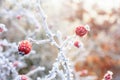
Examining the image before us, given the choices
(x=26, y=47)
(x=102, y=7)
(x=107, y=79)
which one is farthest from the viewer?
(x=102, y=7)

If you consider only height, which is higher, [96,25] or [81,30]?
[96,25]

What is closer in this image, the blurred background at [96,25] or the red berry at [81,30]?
the red berry at [81,30]

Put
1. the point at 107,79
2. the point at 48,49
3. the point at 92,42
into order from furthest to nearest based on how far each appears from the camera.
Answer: the point at 92,42 < the point at 48,49 < the point at 107,79

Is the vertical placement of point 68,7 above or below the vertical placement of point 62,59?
above

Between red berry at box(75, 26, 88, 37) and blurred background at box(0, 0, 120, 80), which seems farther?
blurred background at box(0, 0, 120, 80)

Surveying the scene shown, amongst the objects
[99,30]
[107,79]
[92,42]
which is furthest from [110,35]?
[107,79]

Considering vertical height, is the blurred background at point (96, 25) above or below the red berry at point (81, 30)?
above

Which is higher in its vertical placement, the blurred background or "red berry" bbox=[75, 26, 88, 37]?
the blurred background

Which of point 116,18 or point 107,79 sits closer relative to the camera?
point 107,79

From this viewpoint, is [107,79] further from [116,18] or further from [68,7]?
[116,18]

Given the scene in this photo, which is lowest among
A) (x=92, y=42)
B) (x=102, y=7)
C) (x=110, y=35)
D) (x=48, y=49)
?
(x=48, y=49)

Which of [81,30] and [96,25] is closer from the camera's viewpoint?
[81,30]
